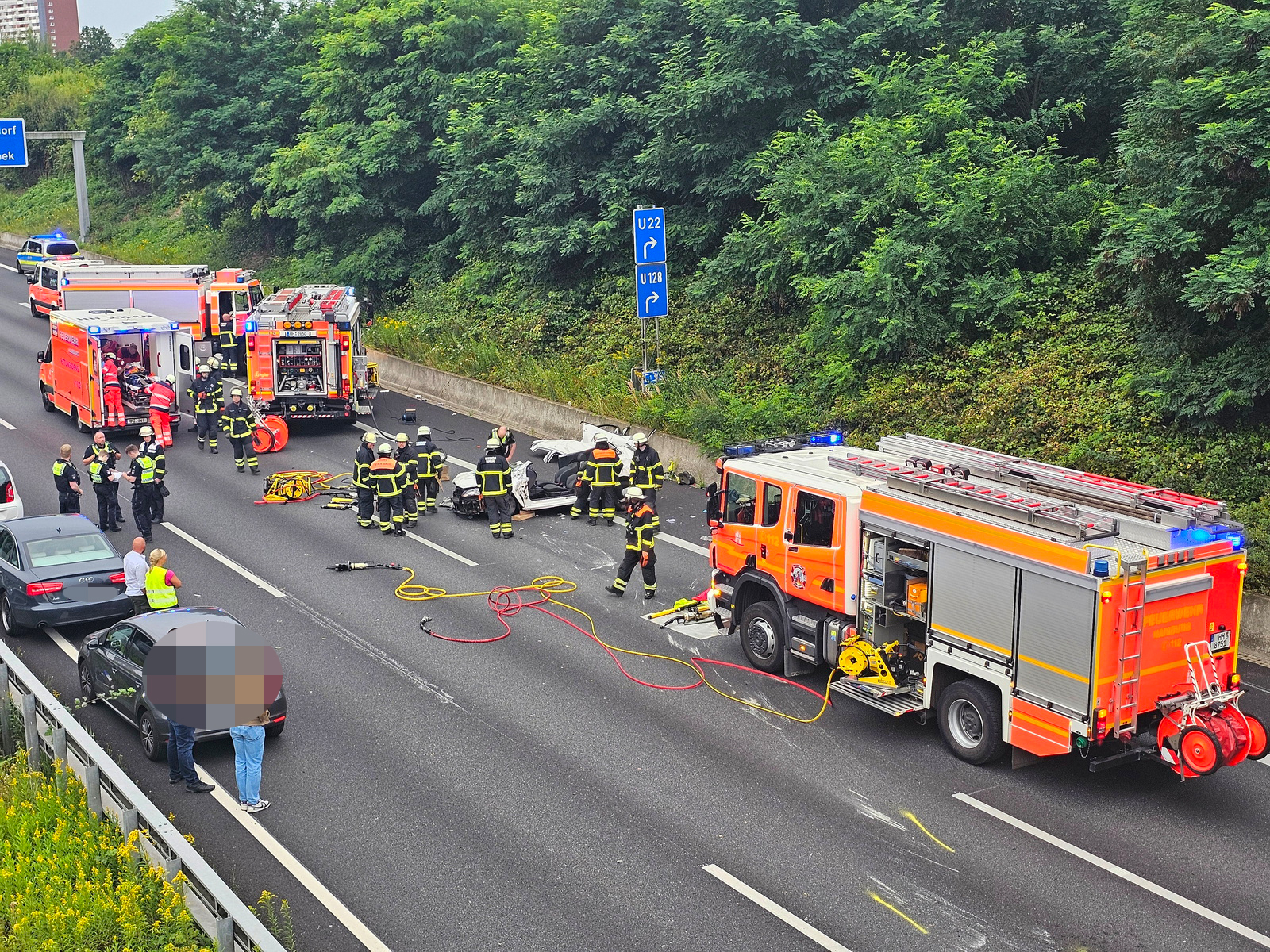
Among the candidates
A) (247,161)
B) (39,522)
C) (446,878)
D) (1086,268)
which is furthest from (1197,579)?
(247,161)

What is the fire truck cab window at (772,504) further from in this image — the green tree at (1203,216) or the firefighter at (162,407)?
the firefighter at (162,407)

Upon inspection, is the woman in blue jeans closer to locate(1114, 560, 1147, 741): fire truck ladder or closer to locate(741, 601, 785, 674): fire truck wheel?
locate(741, 601, 785, 674): fire truck wheel

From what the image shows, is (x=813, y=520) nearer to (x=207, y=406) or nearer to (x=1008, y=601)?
(x=1008, y=601)

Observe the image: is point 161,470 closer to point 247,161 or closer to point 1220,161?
point 1220,161

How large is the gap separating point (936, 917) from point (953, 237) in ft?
48.8

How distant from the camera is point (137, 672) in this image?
41.0 ft

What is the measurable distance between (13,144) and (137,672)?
33873 mm

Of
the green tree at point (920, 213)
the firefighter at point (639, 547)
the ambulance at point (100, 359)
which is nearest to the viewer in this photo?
the firefighter at point (639, 547)

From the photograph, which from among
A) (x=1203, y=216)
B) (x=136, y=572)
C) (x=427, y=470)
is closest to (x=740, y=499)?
(x=136, y=572)

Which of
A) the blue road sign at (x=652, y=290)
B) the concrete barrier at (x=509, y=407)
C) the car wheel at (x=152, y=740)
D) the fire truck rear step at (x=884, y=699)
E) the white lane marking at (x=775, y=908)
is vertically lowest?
the white lane marking at (x=775, y=908)

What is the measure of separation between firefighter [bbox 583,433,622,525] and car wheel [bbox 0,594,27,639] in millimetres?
8733

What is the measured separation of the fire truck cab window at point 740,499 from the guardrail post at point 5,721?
7.64 meters

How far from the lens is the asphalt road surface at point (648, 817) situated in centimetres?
962

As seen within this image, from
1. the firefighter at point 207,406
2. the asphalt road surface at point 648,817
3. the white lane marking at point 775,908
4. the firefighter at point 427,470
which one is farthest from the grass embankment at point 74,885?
the firefighter at point 207,406
